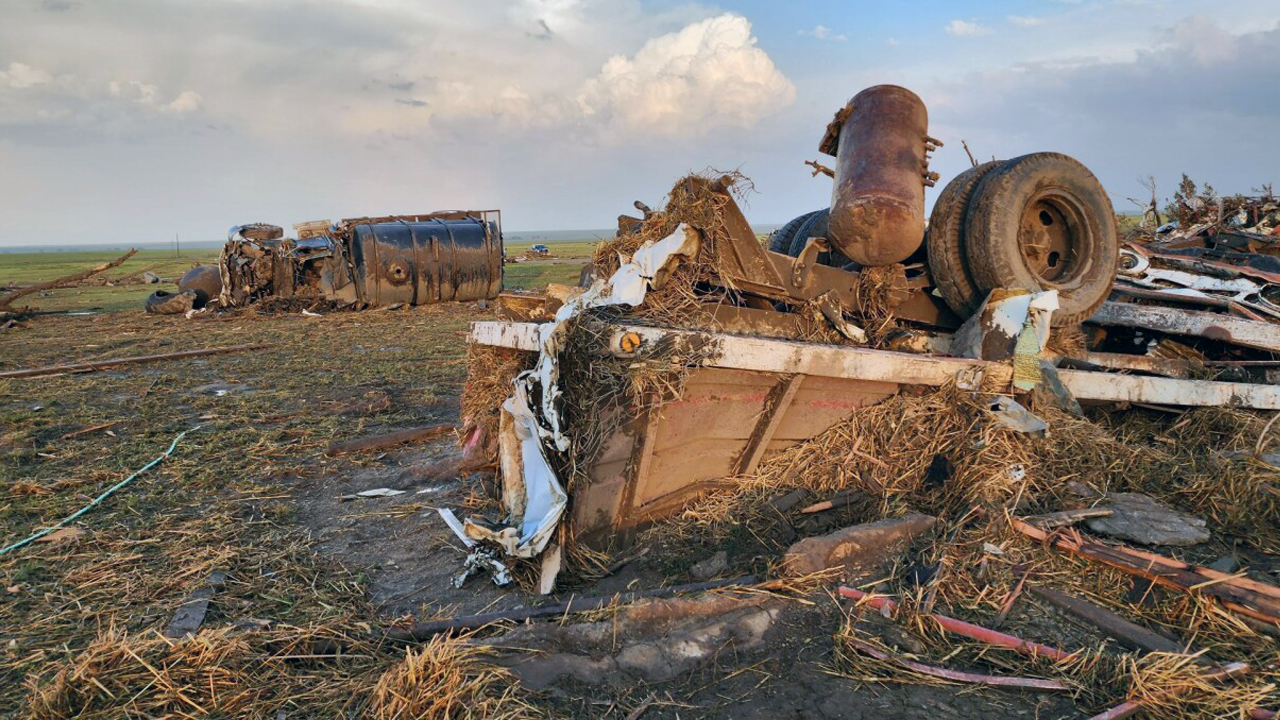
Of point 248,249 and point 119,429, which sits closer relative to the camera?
point 119,429

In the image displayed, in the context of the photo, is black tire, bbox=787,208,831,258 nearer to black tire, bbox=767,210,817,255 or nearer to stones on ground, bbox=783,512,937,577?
black tire, bbox=767,210,817,255

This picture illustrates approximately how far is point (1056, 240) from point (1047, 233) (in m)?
0.11

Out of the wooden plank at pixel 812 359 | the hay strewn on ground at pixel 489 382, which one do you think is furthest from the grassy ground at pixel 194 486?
the wooden plank at pixel 812 359

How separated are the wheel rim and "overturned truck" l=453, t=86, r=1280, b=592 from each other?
0.01m

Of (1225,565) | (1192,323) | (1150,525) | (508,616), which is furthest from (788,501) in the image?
(1192,323)

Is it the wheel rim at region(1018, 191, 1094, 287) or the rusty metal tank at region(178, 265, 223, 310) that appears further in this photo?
the rusty metal tank at region(178, 265, 223, 310)

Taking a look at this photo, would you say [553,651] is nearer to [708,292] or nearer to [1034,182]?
[708,292]

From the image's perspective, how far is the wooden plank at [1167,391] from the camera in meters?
4.64

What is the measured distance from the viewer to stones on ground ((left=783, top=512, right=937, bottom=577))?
3.26 meters

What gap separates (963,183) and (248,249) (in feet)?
57.2

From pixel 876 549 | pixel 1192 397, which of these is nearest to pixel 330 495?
pixel 876 549

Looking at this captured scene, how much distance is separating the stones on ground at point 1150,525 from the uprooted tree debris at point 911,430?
0.8 inches

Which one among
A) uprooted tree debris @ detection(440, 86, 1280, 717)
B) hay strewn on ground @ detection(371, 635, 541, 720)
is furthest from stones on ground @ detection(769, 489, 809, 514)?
hay strewn on ground @ detection(371, 635, 541, 720)

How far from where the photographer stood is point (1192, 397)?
488 centimetres
